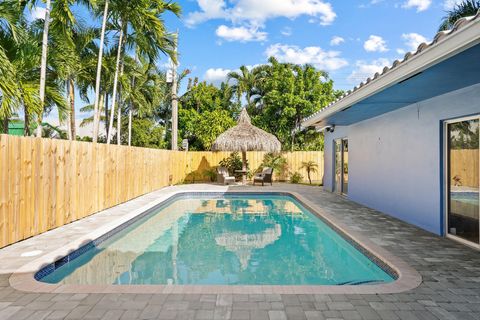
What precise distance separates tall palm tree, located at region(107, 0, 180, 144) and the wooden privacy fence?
2.65m

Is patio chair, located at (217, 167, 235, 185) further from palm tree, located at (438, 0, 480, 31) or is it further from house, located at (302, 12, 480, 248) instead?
palm tree, located at (438, 0, 480, 31)

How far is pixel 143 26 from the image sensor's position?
1274 cm

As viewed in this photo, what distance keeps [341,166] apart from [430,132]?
639 cm

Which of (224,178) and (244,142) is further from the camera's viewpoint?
(244,142)

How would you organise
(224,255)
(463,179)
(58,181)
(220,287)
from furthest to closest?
(58,181) → (224,255) → (463,179) → (220,287)

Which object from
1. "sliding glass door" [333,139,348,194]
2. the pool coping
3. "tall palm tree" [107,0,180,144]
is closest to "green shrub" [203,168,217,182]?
"tall palm tree" [107,0,180,144]

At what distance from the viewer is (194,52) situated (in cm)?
2558

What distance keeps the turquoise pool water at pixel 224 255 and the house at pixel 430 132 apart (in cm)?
194

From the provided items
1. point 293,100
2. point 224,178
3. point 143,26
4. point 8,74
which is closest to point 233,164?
point 224,178

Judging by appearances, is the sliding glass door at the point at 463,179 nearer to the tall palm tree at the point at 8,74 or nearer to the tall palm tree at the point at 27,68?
the tall palm tree at the point at 8,74

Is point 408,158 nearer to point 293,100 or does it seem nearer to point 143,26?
point 143,26

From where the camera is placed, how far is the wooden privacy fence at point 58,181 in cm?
533

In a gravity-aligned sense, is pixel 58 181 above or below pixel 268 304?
above

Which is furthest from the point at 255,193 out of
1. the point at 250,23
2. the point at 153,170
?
the point at 250,23
